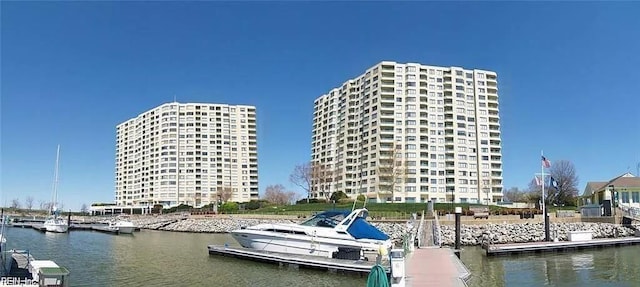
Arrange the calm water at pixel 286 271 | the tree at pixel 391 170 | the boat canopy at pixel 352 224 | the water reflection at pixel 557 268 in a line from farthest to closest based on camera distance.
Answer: the tree at pixel 391 170, the boat canopy at pixel 352 224, the water reflection at pixel 557 268, the calm water at pixel 286 271

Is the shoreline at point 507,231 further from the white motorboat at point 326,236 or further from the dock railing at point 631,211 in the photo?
the white motorboat at point 326,236

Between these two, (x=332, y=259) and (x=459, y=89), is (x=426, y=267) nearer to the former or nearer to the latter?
(x=332, y=259)

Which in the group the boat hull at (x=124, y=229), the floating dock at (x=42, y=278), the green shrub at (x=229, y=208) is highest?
the green shrub at (x=229, y=208)

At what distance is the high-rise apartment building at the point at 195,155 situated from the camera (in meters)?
142

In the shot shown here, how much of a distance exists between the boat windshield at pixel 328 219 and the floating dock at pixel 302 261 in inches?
92.1

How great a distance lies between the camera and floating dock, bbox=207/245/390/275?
24.7 m

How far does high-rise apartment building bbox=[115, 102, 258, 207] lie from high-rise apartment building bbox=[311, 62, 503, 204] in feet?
140

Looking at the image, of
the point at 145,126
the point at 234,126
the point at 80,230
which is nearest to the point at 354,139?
the point at 234,126

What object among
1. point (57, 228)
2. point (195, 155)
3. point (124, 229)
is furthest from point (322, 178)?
point (57, 228)

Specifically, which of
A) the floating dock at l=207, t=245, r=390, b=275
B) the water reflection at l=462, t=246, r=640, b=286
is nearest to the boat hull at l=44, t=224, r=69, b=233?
the floating dock at l=207, t=245, r=390, b=275

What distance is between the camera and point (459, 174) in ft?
346

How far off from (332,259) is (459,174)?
83.2m

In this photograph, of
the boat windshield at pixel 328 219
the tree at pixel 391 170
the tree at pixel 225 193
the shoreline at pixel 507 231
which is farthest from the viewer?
the tree at pixel 225 193

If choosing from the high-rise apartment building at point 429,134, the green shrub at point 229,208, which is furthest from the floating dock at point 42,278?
the high-rise apartment building at point 429,134
